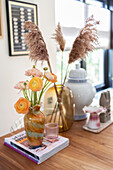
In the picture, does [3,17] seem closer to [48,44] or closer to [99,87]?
[48,44]

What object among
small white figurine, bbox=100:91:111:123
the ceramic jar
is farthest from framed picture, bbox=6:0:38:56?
small white figurine, bbox=100:91:111:123

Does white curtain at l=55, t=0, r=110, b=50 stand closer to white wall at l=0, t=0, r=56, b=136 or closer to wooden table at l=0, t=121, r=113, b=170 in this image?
white wall at l=0, t=0, r=56, b=136

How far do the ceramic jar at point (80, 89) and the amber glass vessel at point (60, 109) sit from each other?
6.1 inches

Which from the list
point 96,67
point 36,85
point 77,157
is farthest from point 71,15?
point 77,157

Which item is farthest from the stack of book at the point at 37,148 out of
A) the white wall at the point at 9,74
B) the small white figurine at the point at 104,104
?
the white wall at the point at 9,74

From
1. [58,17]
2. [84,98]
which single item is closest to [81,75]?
[84,98]

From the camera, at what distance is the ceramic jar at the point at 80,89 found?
147 cm

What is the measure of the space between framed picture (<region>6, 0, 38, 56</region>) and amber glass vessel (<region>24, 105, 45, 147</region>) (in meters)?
1.38

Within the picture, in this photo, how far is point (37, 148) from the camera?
104cm

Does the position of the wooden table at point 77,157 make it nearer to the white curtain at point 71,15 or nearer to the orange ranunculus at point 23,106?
the orange ranunculus at point 23,106

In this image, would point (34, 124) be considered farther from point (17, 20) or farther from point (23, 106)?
point (17, 20)

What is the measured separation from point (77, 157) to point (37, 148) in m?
0.21

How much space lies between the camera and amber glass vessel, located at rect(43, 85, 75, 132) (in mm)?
1305

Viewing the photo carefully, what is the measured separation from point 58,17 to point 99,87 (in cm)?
168
